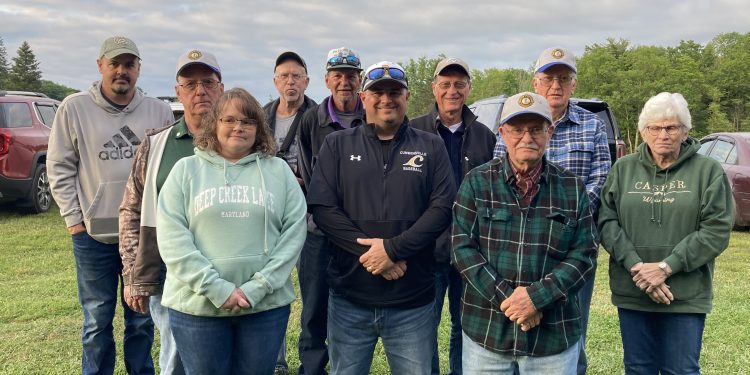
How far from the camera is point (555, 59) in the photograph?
3516 mm

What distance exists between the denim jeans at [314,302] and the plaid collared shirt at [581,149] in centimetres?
130

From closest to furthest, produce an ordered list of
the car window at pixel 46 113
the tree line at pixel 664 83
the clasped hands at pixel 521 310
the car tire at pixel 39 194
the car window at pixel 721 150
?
the clasped hands at pixel 521 310 < the car tire at pixel 39 194 < the car window at pixel 721 150 < the car window at pixel 46 113 < the tree line at pixel 664 83

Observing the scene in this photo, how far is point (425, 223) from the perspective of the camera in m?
2.98

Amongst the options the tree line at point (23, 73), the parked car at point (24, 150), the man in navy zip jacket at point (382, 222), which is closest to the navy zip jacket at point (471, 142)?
the man in navy zip jacket at point (382, 222)

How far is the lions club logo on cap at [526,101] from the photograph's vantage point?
2773mm

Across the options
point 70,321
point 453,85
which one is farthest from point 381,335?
point 70,321

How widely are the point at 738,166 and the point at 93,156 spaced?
10.1 meters

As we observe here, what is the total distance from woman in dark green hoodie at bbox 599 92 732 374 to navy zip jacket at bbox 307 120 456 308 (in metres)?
0.99

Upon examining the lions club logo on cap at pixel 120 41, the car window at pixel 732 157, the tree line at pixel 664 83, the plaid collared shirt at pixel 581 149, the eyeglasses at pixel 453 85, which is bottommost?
the car window at pixel 732 157

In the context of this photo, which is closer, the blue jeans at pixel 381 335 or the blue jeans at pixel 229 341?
the blue jeans at pixel 229 341

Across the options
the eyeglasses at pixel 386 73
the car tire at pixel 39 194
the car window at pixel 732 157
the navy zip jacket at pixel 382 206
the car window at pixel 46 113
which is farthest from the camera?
the car window at pixel 46 113

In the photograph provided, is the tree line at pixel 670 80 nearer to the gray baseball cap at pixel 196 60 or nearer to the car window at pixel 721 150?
the car window at pixel 721 150

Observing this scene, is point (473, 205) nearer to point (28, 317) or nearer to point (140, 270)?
point (140, 270)

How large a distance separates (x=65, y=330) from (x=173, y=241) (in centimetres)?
316
